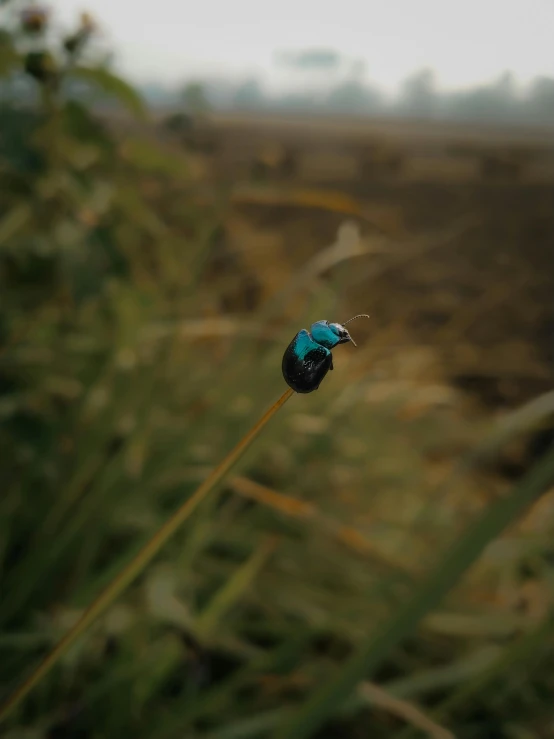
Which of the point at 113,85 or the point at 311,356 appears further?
the point at 113,85

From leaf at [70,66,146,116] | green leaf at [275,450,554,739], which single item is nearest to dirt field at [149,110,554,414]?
leaf at [70,66,146,116]

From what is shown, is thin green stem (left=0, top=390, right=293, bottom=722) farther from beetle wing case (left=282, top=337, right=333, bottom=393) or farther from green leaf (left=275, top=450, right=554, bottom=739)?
green leaf (left=275, top=450, right=554, bottom=739)

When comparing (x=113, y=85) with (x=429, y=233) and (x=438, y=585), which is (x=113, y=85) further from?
(x=429, y=233)

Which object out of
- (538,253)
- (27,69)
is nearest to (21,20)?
(27,69)

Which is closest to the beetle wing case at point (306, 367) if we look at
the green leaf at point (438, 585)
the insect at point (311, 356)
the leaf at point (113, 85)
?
the insect at point (311, 356)

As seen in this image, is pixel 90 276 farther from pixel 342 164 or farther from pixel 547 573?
pixel 342 164

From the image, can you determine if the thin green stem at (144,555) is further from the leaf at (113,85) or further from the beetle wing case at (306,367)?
the leaf at (113,85)

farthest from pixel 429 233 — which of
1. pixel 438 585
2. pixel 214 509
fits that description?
pixel 438 585
